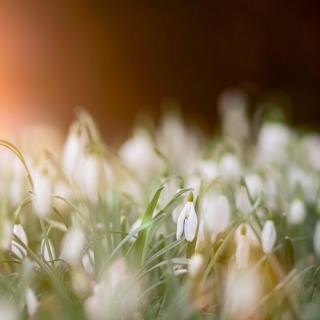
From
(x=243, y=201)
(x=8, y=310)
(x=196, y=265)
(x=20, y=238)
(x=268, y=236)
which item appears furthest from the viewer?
(x=243, y=201)

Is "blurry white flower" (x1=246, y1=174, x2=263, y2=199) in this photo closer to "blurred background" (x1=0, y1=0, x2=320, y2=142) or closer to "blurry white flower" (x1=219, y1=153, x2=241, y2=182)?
"blurry white flower" (x1=219, y1=153, x2=241, y2=182)

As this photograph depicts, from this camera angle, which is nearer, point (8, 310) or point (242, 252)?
point (8, 310)

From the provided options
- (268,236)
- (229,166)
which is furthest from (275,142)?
(268,236)

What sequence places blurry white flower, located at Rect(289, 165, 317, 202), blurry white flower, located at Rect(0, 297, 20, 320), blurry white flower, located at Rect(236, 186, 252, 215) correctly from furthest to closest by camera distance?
blurry white flower, located at Rect(289, 165, 317, 202), blurry white flower, located at Rect(236, 186, 252, 215), blurry white flower, located at Rect(0, 297, 20, 320)

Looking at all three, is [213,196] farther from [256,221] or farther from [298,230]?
[298,230]

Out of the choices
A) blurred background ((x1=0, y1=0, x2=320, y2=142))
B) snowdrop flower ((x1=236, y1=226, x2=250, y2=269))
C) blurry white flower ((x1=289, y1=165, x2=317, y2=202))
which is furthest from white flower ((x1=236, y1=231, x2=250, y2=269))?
blurred background ((x1=0, y1=0, x2=320, y2=142))

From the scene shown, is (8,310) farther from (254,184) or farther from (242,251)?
(254,184)

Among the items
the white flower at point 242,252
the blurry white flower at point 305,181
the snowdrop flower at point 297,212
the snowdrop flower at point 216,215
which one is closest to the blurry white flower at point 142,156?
the blurry white flower at point 305,181
